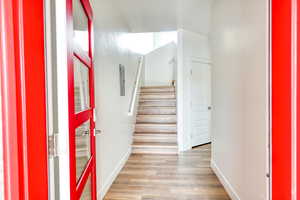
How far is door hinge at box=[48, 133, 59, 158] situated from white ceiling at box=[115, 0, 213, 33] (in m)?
2.82

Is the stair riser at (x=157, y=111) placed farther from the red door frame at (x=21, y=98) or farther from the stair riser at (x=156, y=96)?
the red door frame at (x=21, y=98)

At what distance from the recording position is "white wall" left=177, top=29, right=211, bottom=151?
4.59m

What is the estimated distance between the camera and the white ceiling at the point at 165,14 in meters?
3.36

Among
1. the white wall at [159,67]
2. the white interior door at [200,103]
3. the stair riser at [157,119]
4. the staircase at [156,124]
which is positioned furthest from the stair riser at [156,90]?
the white interior door at [200,103]

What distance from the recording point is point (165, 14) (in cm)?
380

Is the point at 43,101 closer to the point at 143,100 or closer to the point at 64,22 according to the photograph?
the point at 64,22

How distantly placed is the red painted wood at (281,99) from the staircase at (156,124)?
144 inches

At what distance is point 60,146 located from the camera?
959mm

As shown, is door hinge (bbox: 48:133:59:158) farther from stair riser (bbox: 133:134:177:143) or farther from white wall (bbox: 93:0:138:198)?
stair riser (bbox: 133:134:177:143)

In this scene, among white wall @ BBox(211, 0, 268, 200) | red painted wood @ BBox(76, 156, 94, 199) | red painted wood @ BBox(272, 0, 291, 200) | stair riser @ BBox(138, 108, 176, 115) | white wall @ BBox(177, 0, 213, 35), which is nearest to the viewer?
red painted wood @ BBox(272, 0, 291, 200)

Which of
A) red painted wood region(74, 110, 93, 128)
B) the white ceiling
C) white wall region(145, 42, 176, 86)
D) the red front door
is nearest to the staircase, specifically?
white wall region(145, 42, 176, 86)

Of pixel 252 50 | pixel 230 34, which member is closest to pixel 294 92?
pixel 252 50

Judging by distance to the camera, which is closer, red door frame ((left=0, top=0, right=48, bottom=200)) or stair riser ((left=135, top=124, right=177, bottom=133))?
red door frame ((left=0, top=0, right=48, bottom=200))

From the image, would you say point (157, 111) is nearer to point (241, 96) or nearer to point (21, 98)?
point (241, 96)
